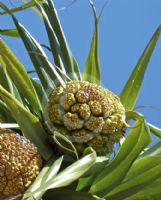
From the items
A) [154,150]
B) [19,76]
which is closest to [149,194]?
[154,150]

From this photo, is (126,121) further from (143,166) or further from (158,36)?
(158,36)

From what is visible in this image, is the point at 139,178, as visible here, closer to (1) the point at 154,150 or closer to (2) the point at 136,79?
(1) the point at 154,150

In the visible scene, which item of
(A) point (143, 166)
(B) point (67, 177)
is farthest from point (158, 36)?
(B) point (67, 177)

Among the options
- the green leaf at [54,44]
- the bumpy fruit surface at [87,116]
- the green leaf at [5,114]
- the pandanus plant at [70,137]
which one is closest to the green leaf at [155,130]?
the pandanus plant at [70,137]

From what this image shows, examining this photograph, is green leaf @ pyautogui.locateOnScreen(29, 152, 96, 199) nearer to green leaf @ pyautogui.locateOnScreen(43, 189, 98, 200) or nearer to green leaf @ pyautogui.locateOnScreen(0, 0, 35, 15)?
green leaf @ pyautogui.locateOnScreen(43, 189, 98, 200)

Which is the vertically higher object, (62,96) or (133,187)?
(62,96)
